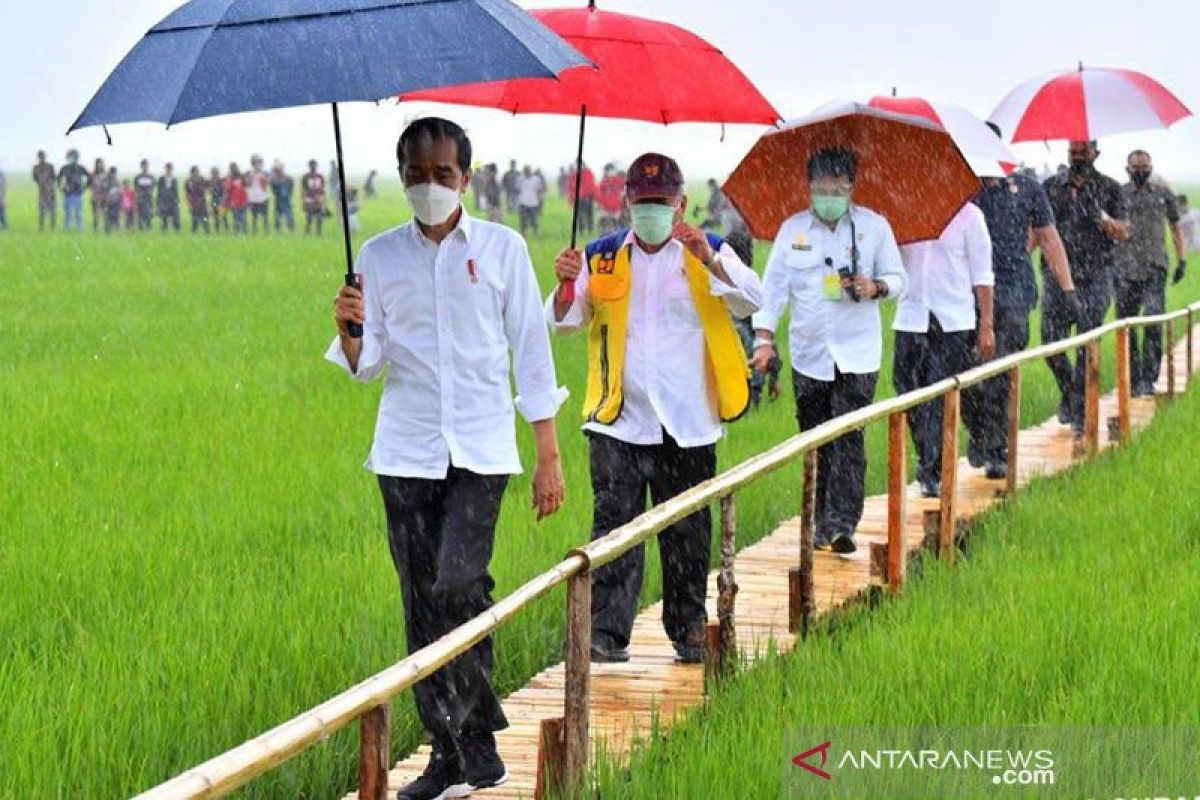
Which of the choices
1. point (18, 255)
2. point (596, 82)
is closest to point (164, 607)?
point (596, 82)

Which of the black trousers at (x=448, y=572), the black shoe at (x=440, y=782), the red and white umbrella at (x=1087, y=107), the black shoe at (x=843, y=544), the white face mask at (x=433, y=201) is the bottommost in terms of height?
the black shoe at (x=843, y=544)

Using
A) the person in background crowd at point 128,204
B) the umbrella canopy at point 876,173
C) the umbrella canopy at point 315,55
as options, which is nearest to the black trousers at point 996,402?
the umbrella canopy at point 876,173

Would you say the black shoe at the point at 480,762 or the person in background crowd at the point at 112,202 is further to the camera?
the person in background crowd at the point at 112,202

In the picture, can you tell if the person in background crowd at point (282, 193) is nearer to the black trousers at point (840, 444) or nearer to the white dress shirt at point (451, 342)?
the black trousers at point (840, 444)

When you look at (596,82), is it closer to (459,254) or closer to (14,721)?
(459,254)

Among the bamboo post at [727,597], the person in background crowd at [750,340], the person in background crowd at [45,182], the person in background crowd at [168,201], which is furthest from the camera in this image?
the person in background crowd at [168,201]

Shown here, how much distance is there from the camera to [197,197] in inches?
1868

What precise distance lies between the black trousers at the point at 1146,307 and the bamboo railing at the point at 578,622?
576 centimetres

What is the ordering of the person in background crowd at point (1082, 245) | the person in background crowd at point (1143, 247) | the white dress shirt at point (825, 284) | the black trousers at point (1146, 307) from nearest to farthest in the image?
the white dress shirt at point (825, 284)
the person in background crowd at point (1082, 245)
the person in background crowd at point (1143, 247)
the black trousers at point (1146, 307)

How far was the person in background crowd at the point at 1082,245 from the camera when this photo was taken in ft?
43.2

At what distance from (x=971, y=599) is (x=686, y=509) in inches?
86.4

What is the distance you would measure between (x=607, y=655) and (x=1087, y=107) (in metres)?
6.90

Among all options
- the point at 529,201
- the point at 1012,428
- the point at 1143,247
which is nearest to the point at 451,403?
the point at 1012,428

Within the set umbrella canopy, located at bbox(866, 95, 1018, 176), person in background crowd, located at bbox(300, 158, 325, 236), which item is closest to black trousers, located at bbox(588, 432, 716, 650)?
umbrella canopy, located at bbox(866, 95, 1018, 176)
